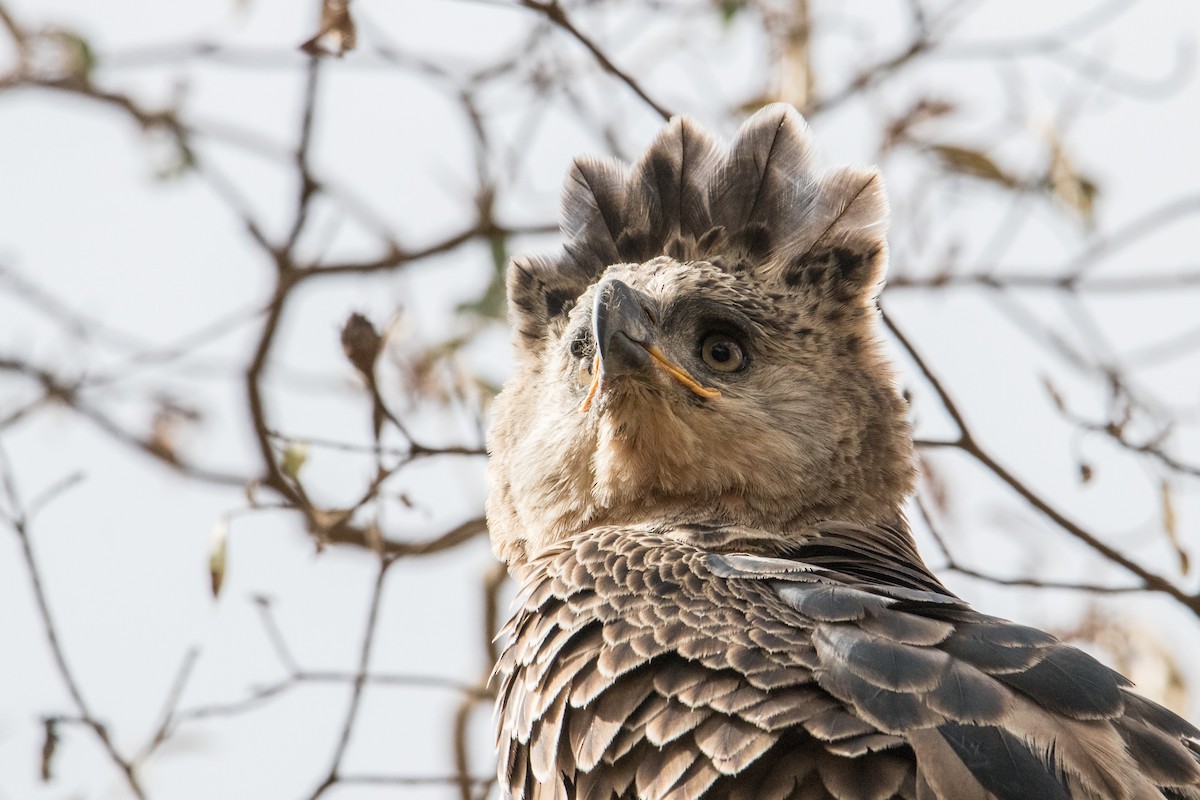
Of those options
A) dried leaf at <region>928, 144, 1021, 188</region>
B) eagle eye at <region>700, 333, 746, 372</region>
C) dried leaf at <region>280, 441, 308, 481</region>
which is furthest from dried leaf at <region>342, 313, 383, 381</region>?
dried leaf at <region>928, 144, 1021, 188</region>

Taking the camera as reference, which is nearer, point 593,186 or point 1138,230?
point 593,186

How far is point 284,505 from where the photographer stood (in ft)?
16.4

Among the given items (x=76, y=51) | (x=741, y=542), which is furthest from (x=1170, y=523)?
(x=76, y=51)

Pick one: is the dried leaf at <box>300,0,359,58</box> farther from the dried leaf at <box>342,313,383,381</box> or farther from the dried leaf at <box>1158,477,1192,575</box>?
the dried leaf at <box>1158,477,1192,575</box>

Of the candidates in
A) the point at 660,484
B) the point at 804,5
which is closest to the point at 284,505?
the point at 660,484

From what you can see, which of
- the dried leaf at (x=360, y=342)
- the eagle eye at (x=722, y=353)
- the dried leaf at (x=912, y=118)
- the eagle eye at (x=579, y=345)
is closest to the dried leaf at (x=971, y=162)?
the dried leaf at (x=912, y=118)

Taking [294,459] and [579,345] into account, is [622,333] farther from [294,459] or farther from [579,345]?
[294,459]

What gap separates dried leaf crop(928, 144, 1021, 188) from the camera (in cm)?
693

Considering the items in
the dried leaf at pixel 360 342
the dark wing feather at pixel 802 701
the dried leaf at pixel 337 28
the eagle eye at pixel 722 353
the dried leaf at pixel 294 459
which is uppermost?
the dried leaf at pixel 337 28

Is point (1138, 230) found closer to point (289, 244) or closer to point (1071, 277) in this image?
point (1071, 277)

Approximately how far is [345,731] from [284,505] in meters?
0.84

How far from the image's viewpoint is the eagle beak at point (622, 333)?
171 inches

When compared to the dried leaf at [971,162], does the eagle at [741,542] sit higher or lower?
lower

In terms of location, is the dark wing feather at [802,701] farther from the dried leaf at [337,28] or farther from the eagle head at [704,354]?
the dried leaf at [337,28]
